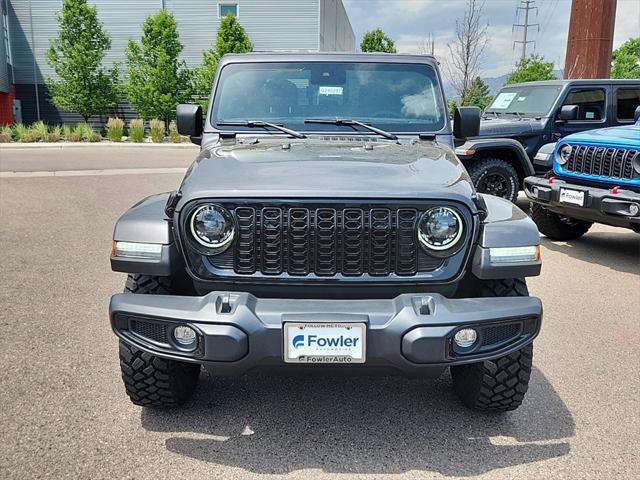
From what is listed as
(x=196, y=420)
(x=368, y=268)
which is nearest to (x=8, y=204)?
(x=196, y=420)

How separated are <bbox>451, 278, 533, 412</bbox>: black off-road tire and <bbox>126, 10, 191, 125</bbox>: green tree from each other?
28.3m

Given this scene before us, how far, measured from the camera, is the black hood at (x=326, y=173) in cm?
276

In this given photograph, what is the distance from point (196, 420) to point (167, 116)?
2863 centimetres

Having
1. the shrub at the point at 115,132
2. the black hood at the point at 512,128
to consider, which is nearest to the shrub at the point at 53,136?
the shrub at the point at 115,132

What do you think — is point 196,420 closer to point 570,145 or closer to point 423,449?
point 423,449

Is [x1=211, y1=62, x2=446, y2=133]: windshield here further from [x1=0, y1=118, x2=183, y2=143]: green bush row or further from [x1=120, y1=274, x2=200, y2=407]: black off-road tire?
[x1=0, y1=118, x2=183, y2=143]: green bush row

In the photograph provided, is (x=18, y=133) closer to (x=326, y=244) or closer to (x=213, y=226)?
(x=213, y=226)

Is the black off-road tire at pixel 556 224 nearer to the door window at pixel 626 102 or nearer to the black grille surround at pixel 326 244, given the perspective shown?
the door window at pixel 626 102

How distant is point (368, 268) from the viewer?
2846mm

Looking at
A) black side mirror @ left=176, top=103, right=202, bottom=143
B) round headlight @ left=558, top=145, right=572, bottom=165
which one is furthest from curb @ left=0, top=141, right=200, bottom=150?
black side mirror @ left=176, top=103, right=202, bottom=143

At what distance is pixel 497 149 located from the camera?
859 cm

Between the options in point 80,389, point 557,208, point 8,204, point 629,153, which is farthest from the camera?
point 8,204

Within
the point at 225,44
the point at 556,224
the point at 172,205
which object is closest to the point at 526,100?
the point at 556,224

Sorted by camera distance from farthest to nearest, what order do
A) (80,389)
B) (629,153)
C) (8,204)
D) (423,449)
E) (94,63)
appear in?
(94,63)
(8,204)
(629,153)
(80,389)
(423,449)
